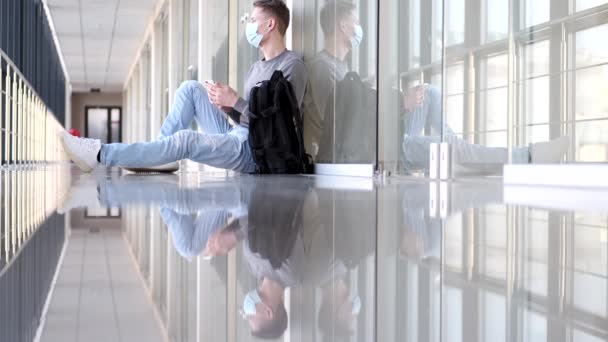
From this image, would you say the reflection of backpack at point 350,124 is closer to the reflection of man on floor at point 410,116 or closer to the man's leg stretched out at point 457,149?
the reflection of man on floor at point 410,116

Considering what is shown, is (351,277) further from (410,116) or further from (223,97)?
(223,97)

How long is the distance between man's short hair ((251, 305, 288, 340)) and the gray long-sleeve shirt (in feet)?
12.6

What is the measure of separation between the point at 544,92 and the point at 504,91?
0.79 ft

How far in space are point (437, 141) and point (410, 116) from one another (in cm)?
26

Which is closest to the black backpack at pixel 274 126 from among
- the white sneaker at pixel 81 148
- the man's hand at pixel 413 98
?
the white sneaker at pixel 81 148

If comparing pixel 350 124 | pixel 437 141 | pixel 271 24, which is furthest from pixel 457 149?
pixel 271 24

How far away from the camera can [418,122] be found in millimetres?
3225

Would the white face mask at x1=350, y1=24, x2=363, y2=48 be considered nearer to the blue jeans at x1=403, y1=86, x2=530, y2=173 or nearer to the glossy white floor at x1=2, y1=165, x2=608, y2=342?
the blue jeans at x1=403, y1=86, x2=530, y2=173

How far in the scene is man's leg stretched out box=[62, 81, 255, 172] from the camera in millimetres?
3598

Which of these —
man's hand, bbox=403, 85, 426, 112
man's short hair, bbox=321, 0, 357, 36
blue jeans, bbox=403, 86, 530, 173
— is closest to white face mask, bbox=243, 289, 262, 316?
blue jeans, bbox=403, 86, 530, 173

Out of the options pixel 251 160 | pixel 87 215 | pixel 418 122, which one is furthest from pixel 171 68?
pixel 87 215

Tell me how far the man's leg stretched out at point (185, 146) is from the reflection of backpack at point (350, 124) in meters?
0.49

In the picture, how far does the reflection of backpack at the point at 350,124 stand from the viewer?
3.80 metres

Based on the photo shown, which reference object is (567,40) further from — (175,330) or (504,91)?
(175,330)
